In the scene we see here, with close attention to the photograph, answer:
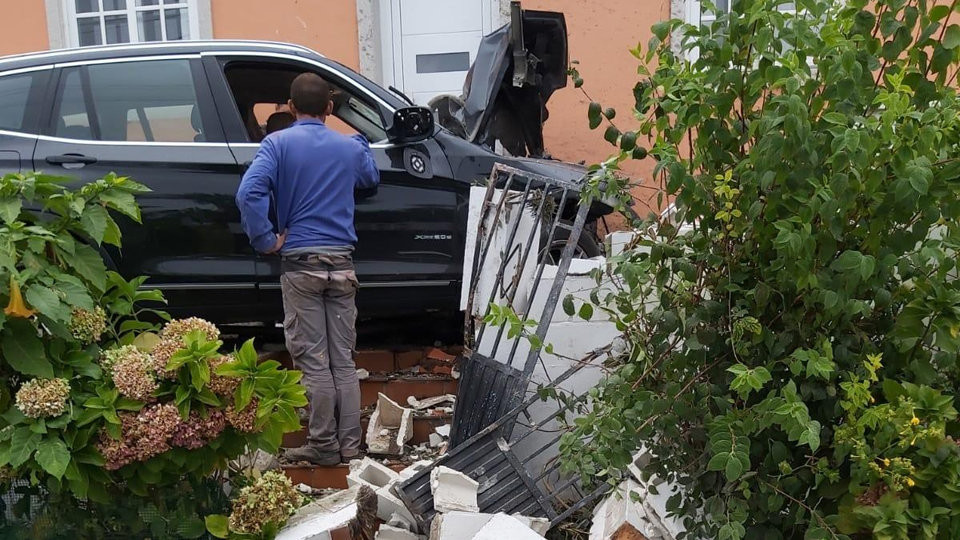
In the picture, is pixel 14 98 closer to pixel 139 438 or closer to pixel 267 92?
pixel 267 92

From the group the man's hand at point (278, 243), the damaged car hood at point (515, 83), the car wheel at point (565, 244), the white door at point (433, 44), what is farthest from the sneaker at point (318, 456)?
the white door at point (433, 44)

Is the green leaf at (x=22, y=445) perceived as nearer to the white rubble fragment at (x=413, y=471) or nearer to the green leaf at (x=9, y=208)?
the green leaf at (x=9, y=208)

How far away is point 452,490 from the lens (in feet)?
13.3

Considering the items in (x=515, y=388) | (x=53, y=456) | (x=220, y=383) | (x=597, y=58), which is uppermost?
(x=597, y=58)

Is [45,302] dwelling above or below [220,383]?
above

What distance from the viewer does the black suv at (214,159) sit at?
5.72 metres

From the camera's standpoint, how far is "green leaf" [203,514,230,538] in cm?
291

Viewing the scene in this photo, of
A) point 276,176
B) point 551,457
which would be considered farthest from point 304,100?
point 551,457

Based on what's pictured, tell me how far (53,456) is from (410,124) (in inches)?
142

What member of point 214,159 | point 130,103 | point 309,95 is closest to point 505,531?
point 309,95

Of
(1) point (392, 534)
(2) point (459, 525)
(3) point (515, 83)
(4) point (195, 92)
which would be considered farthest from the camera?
(3) point (515, 83)

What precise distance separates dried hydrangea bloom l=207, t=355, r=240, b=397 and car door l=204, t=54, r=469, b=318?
3029 millimetres

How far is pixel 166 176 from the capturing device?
571 centimetres

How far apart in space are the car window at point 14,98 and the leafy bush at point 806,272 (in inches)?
166
